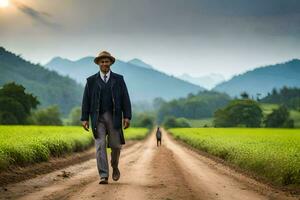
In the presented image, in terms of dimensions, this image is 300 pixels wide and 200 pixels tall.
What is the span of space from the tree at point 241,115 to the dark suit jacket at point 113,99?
121 m

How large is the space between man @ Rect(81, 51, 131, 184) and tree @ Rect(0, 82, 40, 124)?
79.6m

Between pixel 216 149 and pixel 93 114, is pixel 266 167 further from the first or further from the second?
pixel 216 149

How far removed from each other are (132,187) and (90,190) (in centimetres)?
103

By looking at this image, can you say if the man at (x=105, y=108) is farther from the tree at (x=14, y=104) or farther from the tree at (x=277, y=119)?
the tree at (x=277, y=119)

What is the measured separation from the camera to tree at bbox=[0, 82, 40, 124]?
87312mm

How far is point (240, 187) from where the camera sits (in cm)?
1096

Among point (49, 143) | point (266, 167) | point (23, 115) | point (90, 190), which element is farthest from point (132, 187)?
point (23, 115)

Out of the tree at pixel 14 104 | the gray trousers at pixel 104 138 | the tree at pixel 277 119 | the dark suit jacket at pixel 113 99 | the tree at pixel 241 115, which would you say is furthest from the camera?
the tree at pixel 241 115

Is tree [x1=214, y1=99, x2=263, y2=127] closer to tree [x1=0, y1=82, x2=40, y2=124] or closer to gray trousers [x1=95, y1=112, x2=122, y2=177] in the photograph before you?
tree [x1=0, y1=82, x2=40, y2=124]

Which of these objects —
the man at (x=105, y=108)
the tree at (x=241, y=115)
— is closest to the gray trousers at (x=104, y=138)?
the man at (x=105, y=108)

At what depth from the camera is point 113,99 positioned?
11141 mm

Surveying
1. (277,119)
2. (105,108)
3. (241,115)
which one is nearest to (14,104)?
(241,115)

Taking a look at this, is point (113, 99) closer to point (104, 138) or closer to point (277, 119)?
point (104, 138)

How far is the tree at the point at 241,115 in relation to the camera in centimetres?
12895
